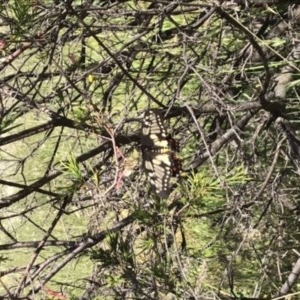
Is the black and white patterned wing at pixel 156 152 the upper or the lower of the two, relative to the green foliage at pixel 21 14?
lower

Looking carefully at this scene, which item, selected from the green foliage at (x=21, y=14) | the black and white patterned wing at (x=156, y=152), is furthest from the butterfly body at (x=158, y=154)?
→ the green foliage at (x=21, y=14)

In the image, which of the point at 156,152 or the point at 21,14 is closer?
the point at 21,14

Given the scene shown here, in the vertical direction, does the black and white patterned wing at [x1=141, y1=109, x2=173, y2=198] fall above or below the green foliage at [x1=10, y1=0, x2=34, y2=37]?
below

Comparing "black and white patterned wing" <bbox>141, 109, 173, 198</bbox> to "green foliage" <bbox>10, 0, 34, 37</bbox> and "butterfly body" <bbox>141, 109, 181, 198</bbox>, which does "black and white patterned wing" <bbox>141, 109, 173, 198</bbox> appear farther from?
"green foliage" <bbox>10, 0, 34, 37</bbox>

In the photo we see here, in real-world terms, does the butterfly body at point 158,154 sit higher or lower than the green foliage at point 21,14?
lower

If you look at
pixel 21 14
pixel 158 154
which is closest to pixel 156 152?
pixel 158 154

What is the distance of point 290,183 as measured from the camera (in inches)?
110

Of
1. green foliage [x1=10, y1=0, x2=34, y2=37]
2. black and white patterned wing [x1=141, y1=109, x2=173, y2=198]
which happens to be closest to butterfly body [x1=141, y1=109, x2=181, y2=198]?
black and white patterned wing [x1=141, y1=109, x2=173, y2=198]

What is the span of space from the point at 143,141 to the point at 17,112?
0.33 m

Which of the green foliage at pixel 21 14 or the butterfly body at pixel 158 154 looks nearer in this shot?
the green foliage at pixel 21 14

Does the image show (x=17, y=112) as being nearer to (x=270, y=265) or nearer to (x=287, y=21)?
(x=287, y=21)

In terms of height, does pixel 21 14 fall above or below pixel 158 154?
above

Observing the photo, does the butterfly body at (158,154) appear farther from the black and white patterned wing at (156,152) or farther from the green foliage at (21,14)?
the green foliage at (21,14)

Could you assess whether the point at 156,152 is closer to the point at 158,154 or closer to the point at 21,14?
the point at 158,154
